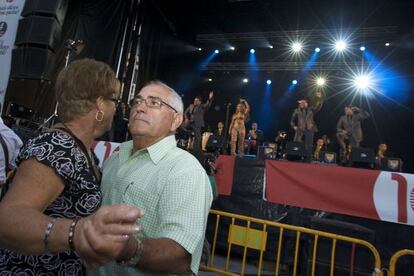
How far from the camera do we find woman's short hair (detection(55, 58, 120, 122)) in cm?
125

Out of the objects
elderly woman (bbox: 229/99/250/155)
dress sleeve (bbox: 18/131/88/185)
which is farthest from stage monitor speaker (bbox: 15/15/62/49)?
dress sleeve (bbox: 18/131/88/185)

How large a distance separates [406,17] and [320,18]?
7.93 feet

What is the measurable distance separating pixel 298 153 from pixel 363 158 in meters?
1.37

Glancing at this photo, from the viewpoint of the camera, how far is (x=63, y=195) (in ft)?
3.68

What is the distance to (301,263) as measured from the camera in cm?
446

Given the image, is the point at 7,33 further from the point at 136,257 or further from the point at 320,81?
the point at 320,81

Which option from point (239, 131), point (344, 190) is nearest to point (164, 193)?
point (344, 190)

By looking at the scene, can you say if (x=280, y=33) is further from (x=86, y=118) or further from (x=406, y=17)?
(x=86, y=118)

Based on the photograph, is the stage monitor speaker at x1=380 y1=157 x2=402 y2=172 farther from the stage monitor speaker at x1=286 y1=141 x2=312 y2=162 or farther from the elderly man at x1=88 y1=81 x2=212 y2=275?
the elderly man at x1=88 y1=81 x2=212 y2=275

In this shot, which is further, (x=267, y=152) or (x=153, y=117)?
(x=267, y=152)

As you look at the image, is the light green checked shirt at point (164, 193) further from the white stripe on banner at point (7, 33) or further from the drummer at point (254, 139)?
the drummer at point (254, 139)

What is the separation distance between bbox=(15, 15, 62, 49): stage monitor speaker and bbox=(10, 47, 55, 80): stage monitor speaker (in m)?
0.16

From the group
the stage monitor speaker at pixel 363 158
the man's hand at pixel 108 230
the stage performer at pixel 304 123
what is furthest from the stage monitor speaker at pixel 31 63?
the stage performer at pixel 304 123

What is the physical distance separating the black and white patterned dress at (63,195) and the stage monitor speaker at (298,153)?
254 inches
